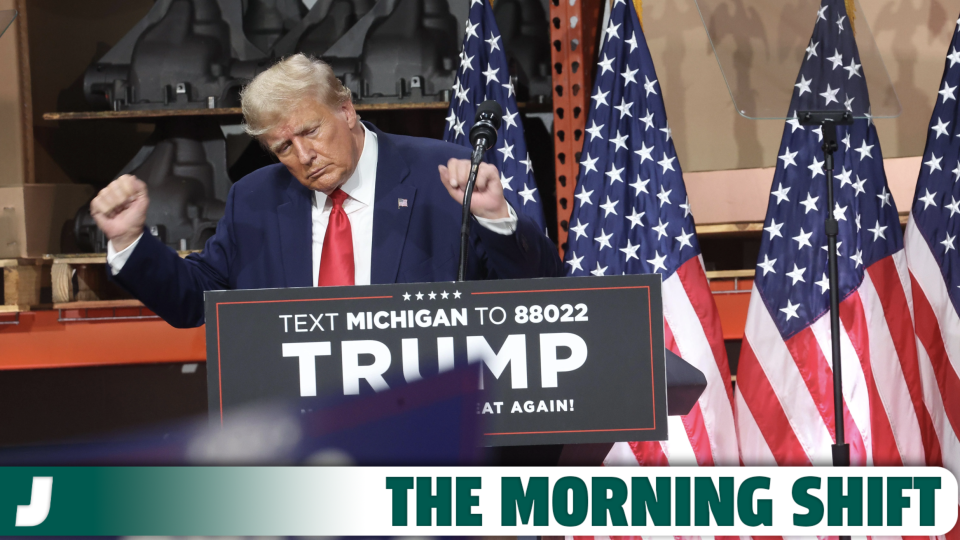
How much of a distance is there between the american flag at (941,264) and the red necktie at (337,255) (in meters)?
2.03

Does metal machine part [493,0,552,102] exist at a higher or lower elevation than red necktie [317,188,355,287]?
higher

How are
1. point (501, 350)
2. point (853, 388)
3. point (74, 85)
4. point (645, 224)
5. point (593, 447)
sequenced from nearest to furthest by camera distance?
point (501, 350), point (593, 447), point (853, 388), point (645, 224), point (74, 85)

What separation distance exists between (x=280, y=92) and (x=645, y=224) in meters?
1.54

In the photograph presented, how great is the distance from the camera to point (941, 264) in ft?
9.15

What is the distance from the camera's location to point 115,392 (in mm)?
3352

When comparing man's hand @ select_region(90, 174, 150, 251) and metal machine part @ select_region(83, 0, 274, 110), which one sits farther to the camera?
metal machine part @ select_region(83, 0, 274, 110)

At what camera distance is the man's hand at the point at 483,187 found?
1260mm

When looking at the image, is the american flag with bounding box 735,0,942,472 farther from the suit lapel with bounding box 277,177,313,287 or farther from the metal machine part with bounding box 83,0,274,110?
the metal machine part with bounding box 83,0,274,110

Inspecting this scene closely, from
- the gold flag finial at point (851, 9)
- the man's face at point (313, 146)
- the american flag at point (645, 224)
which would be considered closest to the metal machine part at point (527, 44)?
the american flag at point (645, 224)

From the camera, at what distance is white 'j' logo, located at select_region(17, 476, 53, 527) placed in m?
→ 0.97

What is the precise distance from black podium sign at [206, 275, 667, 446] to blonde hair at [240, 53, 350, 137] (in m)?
0.57

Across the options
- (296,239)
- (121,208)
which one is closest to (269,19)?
(296,239)

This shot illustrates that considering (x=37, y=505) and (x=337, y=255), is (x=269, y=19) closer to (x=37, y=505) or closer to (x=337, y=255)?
(x=337, y=255)

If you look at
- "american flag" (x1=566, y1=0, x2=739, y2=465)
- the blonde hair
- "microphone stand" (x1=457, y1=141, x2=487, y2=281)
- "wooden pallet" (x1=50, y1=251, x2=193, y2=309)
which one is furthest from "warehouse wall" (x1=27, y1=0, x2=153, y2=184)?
"microphone stand" (x1=457, y1=141, x2=487, y2=281)
